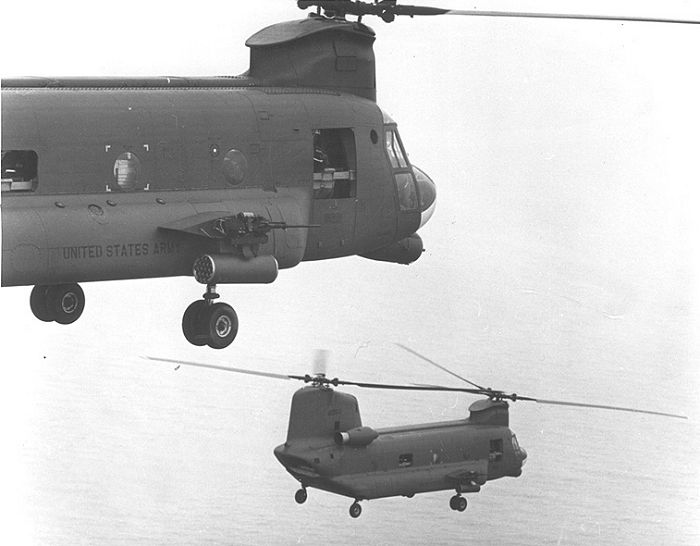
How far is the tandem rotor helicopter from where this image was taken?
771 inches

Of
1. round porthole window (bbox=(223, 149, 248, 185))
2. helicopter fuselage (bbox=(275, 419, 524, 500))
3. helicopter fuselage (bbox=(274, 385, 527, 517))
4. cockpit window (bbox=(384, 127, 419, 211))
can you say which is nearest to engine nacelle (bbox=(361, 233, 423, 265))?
cockpit window (bbox=(384, 127, 419, 211))

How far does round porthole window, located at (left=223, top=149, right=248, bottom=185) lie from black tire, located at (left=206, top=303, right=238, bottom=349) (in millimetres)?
1404

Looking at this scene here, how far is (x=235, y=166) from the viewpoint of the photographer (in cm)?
2123

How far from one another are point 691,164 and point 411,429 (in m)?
8.85

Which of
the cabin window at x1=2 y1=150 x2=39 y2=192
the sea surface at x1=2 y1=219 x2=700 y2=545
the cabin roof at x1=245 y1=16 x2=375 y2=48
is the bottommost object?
the sea surface at x1=2 y1=219 x2=700 y2=545

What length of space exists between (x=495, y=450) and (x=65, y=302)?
31.8ft

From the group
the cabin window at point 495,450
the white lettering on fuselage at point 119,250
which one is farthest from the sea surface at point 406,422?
the white lettering on fuselage at point 119,250

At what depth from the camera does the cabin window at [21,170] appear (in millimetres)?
19531

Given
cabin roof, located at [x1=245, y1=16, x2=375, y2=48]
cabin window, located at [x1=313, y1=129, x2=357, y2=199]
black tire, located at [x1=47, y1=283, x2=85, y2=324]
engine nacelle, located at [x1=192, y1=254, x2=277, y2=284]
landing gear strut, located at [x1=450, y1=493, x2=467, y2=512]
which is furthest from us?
landing gear strut, located at [x1=450, y1=493, x2=467, y2=512]

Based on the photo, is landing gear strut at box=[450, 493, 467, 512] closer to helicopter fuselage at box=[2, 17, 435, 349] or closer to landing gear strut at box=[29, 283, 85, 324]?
helicopter fuselage at box=[2, 17, 435, 349]

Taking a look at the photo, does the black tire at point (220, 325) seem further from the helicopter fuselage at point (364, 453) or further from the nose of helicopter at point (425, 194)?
the helicopter fuselage at point (364, 453)

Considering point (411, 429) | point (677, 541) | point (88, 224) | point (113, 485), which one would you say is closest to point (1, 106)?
point (88, 224)

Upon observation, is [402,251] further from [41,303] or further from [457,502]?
[457,502]

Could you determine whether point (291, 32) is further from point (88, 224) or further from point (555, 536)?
point (555, 536)
